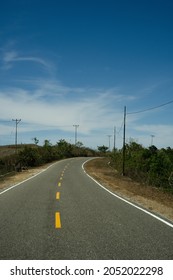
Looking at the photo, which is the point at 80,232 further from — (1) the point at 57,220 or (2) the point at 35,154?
(2) the point at 35,154

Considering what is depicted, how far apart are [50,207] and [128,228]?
449 cm

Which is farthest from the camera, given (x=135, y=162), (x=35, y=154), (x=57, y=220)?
(x=35, y=154)

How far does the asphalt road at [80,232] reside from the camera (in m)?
6.80

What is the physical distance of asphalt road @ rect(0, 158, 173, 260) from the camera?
22.3 feet

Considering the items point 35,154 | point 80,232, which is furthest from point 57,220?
point 35,154

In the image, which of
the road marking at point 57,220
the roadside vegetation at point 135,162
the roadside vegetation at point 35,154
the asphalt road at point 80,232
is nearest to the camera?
the asphalt road at point 80,232

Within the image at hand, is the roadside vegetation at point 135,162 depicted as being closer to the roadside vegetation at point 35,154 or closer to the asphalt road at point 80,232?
the roadside vegetation at point 35,154

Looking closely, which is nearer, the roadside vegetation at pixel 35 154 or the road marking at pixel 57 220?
the road marking at pixel 57 220

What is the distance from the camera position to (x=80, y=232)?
867cm

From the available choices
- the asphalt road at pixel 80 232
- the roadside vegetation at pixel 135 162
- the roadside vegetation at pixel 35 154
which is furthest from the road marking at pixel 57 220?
the roadside vegetation at pixel 35 154

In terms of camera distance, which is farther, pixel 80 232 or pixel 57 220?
pixel 57 220

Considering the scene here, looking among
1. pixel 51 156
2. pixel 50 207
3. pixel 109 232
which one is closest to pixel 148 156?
pixel 51 156
